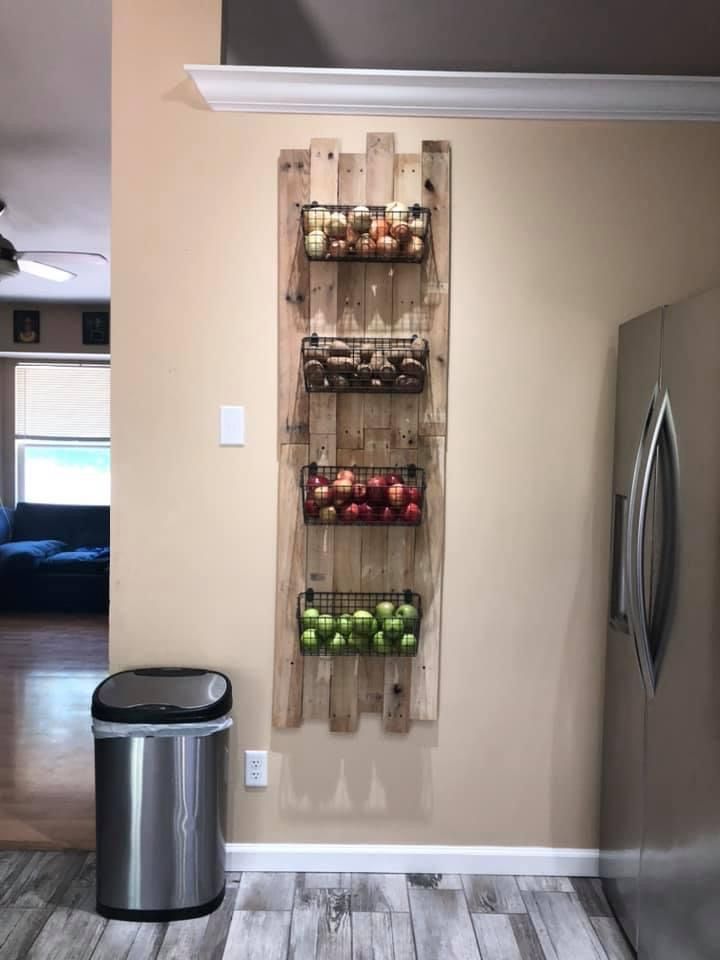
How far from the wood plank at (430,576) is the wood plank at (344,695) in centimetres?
18

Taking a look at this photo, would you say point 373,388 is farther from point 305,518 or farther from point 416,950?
point 416,950

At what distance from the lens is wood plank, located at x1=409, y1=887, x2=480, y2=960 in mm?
2062

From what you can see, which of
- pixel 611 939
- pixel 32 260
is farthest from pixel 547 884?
pixel 32 260

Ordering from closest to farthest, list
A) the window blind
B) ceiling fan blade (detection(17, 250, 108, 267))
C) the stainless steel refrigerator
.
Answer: the stainless steel refrigerator, ceiling fan blade (detection(17, 250, 108, 267)), the window blind

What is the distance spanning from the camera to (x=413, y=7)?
2486 millimetres

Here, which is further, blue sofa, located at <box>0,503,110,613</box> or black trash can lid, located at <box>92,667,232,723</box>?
blue sofa, located at <box>0,503,110,613</box>

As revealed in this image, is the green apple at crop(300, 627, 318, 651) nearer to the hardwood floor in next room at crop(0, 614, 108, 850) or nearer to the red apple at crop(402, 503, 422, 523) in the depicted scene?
the red apple at crop(402, 503, 422, 523)

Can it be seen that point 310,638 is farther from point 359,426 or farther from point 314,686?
point 359,426

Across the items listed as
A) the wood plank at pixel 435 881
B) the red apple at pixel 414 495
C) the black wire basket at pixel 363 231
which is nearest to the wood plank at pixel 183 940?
the wood plank at pixel 435 881

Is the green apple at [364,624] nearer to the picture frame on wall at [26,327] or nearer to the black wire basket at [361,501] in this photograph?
the black wire basket at [361,501]

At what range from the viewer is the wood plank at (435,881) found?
2.38 meters

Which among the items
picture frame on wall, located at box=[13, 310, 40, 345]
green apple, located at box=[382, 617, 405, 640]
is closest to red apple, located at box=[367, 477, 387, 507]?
green apple, located at box=[382, 617, 405, 640]

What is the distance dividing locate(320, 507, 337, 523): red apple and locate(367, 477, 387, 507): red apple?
0.11 m

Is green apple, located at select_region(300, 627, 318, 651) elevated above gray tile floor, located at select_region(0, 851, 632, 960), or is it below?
above
